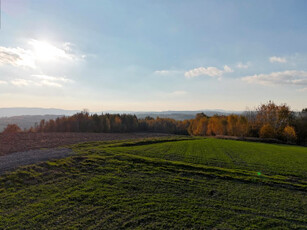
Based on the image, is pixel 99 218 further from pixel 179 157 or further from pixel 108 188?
pixel 179 157

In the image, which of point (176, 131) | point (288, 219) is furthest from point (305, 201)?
point (176, 131)

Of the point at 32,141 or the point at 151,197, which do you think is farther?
the point at 32,141

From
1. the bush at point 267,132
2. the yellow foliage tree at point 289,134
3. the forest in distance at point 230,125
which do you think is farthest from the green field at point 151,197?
the forest in distance at point 230,125

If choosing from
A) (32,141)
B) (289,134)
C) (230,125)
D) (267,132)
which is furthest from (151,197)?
(230,125)

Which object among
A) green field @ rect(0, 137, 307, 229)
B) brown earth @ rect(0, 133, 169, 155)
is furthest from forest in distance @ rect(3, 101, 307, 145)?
green field @ rect(0, 137, 307, 229)

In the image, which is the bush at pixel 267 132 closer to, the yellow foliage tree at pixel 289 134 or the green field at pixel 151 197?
the yellow foliage tree at pixel 289 134

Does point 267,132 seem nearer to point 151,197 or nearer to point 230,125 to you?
point 230,125

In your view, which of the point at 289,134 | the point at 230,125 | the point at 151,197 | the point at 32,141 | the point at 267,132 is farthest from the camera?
the point at 230,125
